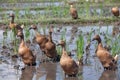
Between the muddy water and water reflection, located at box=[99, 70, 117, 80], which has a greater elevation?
the muddy water

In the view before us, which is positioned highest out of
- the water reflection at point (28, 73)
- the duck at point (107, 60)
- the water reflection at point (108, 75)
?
the duck at point (107, 60)

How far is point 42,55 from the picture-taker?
11445 millimetres

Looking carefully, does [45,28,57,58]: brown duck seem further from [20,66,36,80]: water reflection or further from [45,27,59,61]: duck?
[20,66,36,80]: water reflection

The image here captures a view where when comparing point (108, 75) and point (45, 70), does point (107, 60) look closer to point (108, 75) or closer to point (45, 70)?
point (108, 75)

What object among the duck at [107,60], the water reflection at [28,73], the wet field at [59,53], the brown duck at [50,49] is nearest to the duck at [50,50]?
the brown duck at [50,49]

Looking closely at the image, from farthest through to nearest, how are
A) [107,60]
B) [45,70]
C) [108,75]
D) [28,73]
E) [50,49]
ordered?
[50,49]
[45,70]
[28,73]
[107,60]
[108,75]

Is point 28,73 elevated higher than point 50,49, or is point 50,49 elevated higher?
point 50,49

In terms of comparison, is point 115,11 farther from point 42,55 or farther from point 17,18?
point 42,55

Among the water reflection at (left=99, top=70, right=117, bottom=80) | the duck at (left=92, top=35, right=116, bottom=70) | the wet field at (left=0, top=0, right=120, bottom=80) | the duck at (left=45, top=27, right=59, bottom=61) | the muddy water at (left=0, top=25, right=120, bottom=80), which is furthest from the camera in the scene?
the duck at (left=45, top=27, right=59, bottom=61)

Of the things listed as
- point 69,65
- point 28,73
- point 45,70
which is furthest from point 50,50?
point 69,65

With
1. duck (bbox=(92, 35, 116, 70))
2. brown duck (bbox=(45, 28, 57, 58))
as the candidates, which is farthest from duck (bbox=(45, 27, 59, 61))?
duck (bbox=(92, 35, 116, 70))

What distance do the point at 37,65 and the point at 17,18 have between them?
8.10 metres

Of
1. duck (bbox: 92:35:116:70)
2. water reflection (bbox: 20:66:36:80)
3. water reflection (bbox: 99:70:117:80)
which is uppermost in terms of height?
duck (bbox: 92:35:116:70)

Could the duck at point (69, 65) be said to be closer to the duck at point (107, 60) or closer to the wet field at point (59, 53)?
the wet field at point (59, 53)
